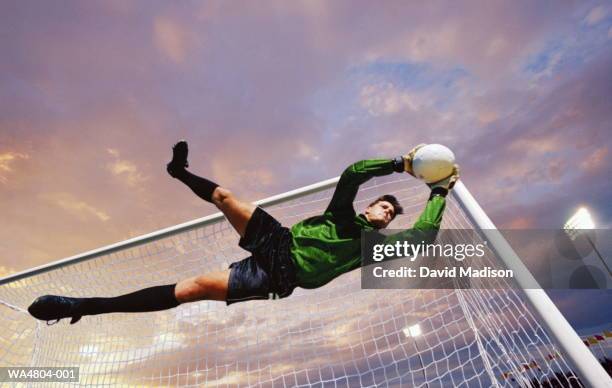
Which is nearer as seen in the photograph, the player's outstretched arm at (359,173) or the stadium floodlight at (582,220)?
the player's outstretched arm at (359,173)

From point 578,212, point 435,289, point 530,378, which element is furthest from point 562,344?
point 578,212

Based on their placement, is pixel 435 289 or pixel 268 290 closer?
pixel 268 290

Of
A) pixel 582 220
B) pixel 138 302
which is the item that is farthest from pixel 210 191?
pixel 582 220

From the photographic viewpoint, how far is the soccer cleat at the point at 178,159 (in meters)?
3.40

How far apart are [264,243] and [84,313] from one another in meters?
1.97

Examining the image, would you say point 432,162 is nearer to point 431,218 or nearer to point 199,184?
point 431,218

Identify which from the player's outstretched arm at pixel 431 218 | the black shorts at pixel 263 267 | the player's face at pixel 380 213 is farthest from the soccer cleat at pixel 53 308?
the player's outstretched arm at pixel 431 218

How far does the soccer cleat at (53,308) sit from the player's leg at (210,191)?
1.66m

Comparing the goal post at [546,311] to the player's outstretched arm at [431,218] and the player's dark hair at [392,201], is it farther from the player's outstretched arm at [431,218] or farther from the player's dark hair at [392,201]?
the player's dark hair at [392,201]

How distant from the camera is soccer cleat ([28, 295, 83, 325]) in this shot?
3.42m

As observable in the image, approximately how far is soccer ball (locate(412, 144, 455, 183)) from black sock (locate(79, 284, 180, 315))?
2.62 m

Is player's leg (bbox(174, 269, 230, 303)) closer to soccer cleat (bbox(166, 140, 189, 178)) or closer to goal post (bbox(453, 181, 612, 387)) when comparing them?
soccer cleat (bbox(166, 140, 189, 178))

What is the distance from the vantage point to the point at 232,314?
18.0ft

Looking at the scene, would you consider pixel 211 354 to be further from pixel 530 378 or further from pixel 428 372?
pixel 530 378
